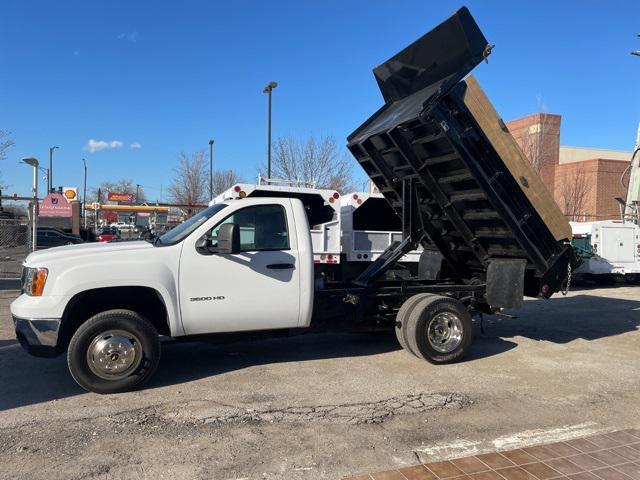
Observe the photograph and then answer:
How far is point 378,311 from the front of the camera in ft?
23.2

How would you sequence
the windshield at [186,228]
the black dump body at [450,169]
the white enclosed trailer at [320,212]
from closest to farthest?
the windshield at [186,228], the black dump body at [450,169], the white enclosed trailer at [320,212]

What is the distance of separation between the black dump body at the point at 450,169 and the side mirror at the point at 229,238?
2305mm

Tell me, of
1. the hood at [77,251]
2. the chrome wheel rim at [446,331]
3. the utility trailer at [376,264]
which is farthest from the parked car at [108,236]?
the chrome wheel rim at [446,331]

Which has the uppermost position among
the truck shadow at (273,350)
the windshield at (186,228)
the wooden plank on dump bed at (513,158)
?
the wooden plank on dump bed at (513,158)

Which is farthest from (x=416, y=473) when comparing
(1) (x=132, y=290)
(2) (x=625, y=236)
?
(2) (x=625, y=236)

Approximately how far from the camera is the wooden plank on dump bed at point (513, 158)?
6095mm

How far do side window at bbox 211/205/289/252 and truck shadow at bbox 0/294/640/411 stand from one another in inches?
62.7

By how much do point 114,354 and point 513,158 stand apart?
194 inches

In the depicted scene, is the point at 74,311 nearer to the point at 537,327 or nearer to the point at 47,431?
the point at 47,431

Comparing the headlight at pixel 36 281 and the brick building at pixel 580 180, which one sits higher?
the brick building at pixel 580 180

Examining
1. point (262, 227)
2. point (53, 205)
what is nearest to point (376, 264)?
point (262, 227)

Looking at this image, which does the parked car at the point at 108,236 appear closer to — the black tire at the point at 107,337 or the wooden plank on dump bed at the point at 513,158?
the black tire at the point at 107,337

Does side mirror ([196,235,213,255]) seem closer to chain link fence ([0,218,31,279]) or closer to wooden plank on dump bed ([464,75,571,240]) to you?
wooden plank on dump bed ([464,75,571,240])

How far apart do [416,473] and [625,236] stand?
658 inches
